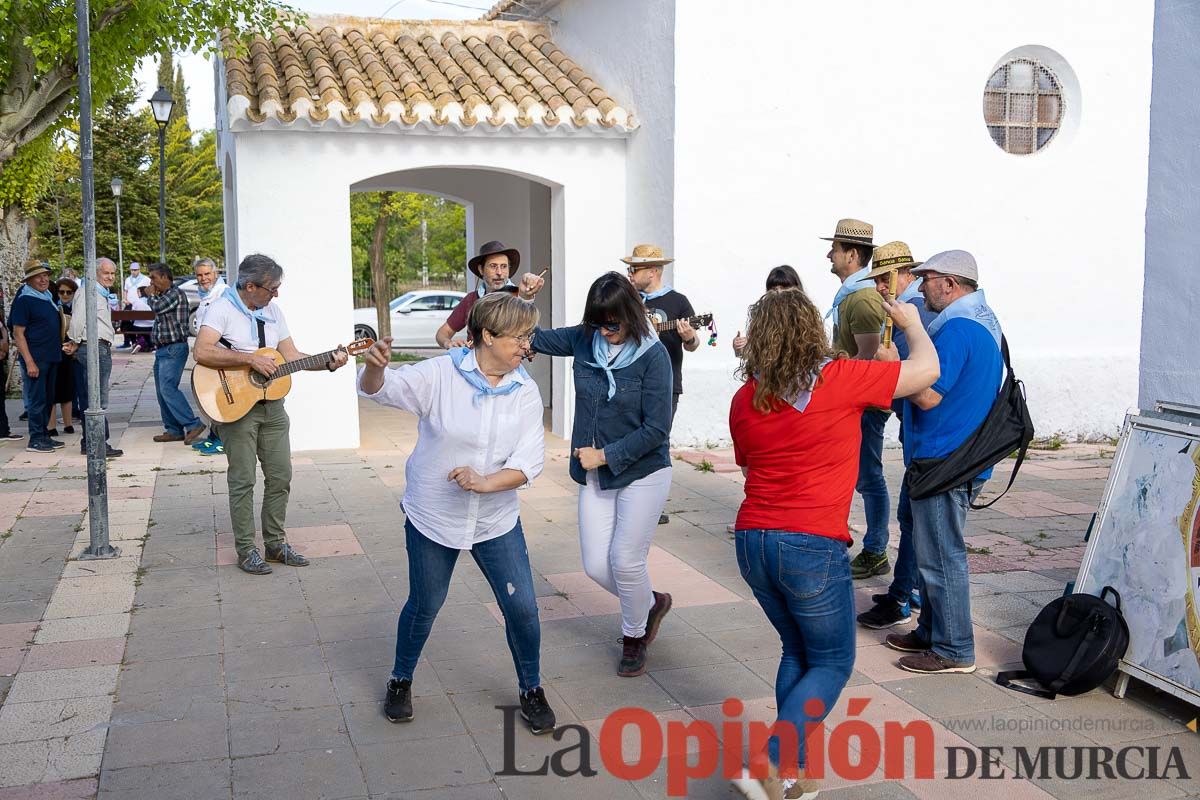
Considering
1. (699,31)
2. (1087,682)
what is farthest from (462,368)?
(699,31)

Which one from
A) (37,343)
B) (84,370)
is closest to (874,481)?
(37,343)

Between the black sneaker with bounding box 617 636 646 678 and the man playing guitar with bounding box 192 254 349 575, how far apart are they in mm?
2209

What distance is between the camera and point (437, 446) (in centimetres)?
395

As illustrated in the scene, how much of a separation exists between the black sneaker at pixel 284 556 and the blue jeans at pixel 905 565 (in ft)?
10.9

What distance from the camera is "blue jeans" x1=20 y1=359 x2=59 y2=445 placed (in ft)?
34.2

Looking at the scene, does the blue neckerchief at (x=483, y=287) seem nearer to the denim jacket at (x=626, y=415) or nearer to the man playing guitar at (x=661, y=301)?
the man playing guitar at (x=661, y=301)

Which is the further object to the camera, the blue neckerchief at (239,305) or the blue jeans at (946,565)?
the blue neckerchief at (239,305)

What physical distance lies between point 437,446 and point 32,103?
793 centimetres

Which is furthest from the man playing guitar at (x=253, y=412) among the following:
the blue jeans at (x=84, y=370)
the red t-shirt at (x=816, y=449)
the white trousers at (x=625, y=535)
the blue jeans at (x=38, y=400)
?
the blue jeans at (x=38, y=400)

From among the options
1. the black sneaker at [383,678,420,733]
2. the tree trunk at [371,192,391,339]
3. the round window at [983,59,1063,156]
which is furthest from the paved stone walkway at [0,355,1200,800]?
the tree trunk at [371,192,391,339]

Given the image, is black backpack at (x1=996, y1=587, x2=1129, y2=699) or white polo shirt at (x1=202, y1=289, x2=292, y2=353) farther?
white polo shirt at (x1=202, y1=289, x2=292, y2=353)

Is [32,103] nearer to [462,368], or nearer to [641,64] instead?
[641,64]

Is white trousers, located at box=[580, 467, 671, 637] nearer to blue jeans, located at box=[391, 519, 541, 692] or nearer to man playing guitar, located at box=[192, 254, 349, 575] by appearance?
blue jeans, located at box=[391, 519, 541, 692]

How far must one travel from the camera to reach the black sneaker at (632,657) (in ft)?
15.7
